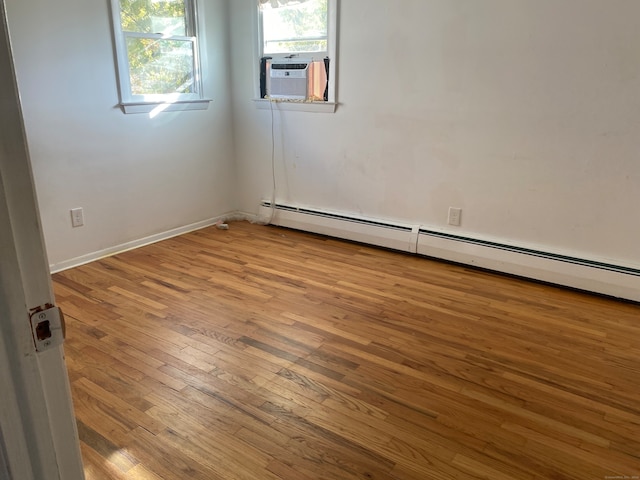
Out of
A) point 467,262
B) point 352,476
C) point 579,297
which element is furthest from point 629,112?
point 352,476

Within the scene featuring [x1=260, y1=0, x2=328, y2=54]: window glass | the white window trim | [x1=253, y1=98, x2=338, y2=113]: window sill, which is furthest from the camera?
[x1=253, y1=98, x2=338, y2=113]: window sill

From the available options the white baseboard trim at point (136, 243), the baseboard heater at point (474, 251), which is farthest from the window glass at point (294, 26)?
the white baseboard trim at point (136, 243)

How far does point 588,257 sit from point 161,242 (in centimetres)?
300

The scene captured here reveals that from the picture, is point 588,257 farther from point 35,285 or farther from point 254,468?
point 35,285

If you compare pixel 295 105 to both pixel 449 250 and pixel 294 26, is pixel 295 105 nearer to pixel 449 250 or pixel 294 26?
pixel 294 26

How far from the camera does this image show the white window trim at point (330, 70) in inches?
140

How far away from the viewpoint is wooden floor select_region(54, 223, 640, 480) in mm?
1699

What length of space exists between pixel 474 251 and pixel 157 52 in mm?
2676

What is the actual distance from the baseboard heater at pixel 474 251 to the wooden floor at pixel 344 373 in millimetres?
106

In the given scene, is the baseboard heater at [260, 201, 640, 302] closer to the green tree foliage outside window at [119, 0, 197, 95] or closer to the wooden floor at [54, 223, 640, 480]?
the wooden floor at [54, 223, 640, 480]

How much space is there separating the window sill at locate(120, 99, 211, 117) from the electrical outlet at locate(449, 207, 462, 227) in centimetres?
214

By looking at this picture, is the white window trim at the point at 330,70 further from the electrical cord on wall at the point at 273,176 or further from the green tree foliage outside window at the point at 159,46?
the green tree foliage outside window at the point at 159,46

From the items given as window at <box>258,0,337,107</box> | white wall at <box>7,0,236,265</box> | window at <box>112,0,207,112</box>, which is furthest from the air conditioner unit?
window at <box>112,0,207,112</box>

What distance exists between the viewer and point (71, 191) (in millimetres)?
3275
